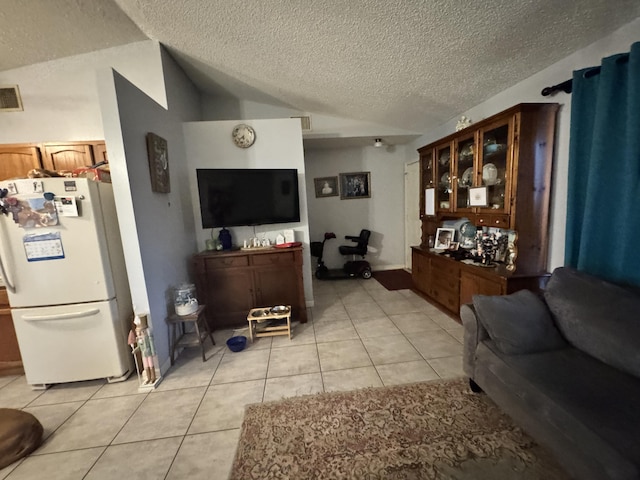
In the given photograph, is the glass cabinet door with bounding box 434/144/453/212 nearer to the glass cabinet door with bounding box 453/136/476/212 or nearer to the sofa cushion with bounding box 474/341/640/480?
the glass cabinet door with bounding box 453/136/476/212

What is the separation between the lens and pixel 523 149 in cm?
195

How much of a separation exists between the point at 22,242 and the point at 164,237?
2.85ft

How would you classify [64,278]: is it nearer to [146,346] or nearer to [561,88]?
[146,346]

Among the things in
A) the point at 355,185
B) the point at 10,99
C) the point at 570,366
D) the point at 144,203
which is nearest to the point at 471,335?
the point at 570,366

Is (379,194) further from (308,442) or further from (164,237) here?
Result: (308,442)

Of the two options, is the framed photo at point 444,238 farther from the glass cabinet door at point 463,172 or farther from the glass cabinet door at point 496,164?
the glass cabinet door at point 496,164

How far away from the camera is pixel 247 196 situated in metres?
2.83

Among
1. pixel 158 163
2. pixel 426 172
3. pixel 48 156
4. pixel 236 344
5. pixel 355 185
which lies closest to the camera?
pixel 158 163

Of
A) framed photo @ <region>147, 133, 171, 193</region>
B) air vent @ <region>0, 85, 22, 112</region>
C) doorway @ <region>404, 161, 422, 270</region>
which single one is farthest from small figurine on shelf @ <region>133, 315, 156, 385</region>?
doorway @ <region>404, 161, 422, 270</region>

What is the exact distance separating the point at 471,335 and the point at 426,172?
91.7 inches

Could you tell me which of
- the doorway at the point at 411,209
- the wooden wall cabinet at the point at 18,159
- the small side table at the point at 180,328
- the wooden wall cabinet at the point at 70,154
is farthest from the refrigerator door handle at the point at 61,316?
the doorway at the point at 411,209

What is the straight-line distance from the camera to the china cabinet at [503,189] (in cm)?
→ 196

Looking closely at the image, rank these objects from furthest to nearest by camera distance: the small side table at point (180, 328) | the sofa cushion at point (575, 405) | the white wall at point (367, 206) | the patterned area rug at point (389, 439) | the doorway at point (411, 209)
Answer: the white wall at point (367, 206)
the doorway at point (411, 209)
the small side table at point (180, 328)
the patterned area rug at point (389, 439)
the sofa cushion at point (575, 405)

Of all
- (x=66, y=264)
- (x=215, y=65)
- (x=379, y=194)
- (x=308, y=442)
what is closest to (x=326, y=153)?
(x=379, y=194)
